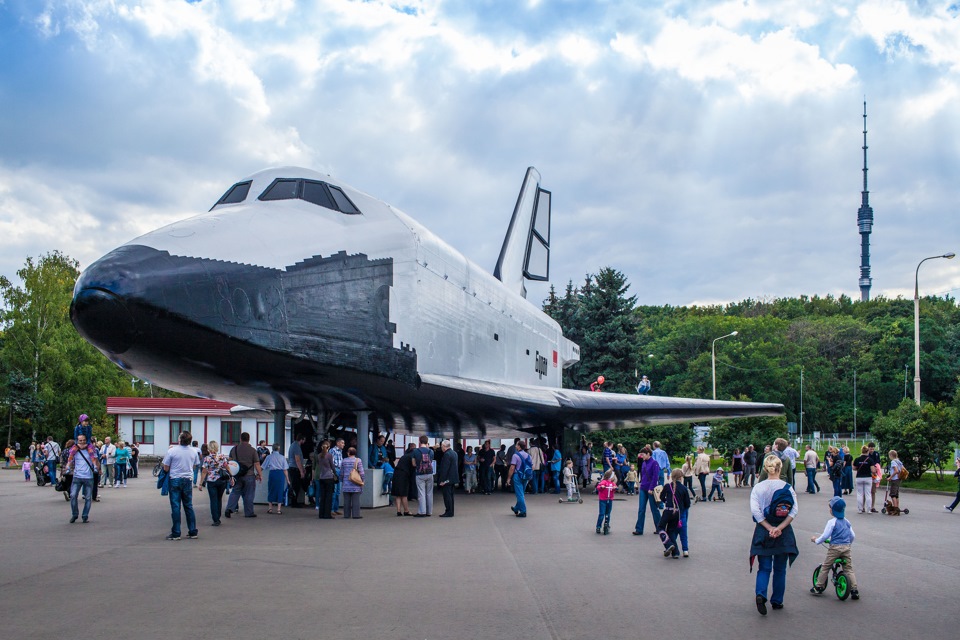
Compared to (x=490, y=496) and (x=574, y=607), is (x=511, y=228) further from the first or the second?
(x=574, y=607)

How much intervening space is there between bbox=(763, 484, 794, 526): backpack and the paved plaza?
63 cm

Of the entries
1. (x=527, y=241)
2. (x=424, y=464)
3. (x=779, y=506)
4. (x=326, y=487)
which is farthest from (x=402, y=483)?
(x=527, y=241)

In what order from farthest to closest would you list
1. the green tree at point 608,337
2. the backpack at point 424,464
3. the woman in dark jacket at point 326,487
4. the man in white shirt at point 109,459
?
1. the green tree at point 608,337
2. the man in white shirt at point 109,459
3. the backpack at point 424,464
4. the woman in dark jacket at point 326,487

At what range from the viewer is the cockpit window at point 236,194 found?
395 inches

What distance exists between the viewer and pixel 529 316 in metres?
17.8

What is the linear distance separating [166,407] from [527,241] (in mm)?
21558

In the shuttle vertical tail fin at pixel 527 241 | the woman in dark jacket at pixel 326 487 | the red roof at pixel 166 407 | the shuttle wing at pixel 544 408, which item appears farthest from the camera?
the red roof at pixel 166 407

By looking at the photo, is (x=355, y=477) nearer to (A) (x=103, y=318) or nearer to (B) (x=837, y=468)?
(A) (x=103, y=318)

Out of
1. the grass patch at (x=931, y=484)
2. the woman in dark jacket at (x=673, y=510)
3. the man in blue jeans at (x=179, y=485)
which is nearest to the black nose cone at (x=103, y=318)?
the man in blue jeans at (x=179, y=485)

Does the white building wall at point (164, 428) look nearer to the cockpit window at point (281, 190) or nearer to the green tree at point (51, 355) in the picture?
the green tree at point (51, 355)

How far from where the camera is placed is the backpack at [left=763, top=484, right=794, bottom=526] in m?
5.14

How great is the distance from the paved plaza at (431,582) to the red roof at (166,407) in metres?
25.6

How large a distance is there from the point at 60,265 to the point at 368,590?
47.2 m

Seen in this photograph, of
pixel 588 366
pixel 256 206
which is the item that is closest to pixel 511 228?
pixel 256 206
